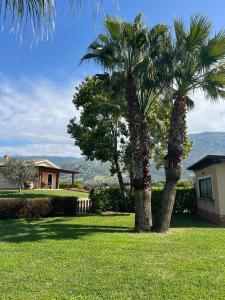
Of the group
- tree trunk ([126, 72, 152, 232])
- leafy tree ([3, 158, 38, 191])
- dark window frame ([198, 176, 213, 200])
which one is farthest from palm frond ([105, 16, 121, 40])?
leafy tree ([3, 158, 38, 191])

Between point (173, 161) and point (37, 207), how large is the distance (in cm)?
918

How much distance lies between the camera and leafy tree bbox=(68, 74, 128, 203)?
23031 mm

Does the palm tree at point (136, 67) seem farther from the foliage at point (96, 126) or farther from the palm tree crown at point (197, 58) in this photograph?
the foliage at point (96, 126)

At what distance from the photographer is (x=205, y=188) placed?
20000 mm

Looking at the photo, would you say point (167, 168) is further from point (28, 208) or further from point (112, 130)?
point (112, 130)

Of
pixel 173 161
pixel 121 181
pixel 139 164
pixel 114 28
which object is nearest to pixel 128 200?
pixel 121 181

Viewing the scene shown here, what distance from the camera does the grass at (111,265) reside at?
6068 millimetres

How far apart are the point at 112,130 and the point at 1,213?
9.68 m

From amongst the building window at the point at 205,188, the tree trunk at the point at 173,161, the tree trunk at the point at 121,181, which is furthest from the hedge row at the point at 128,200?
the tree trunk at the point at 173,161

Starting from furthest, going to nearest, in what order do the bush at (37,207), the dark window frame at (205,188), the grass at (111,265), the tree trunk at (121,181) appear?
1. the tree trunk at (121,181)
2. the dark window frame at (205,188)
3. the bush at (37,207)
4. the grass at (111,265)

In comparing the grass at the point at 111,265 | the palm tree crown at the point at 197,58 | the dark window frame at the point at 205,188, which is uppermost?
the palm tree crown at the point at 197,58

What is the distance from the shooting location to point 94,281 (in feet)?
21.8

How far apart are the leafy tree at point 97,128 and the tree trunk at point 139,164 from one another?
8.12 meters

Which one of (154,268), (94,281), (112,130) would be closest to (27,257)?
(94,281)
